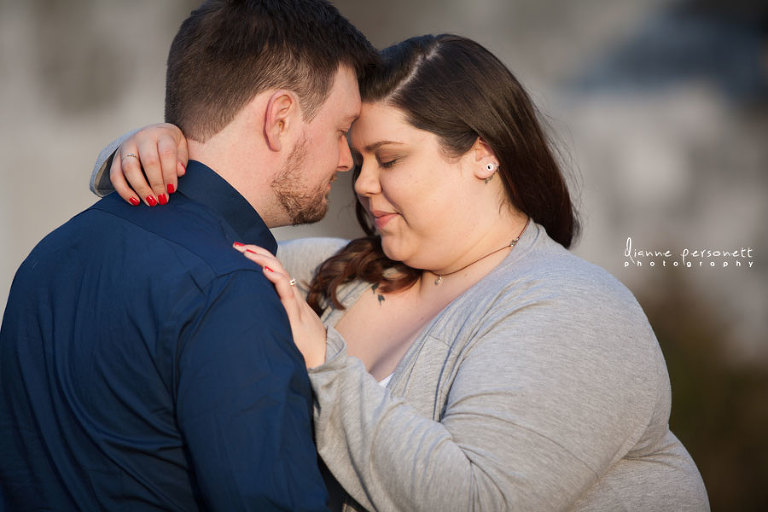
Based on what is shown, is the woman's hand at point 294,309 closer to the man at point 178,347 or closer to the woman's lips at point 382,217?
the man at point 178,347

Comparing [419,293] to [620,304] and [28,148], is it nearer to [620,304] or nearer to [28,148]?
[620,304]

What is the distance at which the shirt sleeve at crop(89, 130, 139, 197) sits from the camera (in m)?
1.80

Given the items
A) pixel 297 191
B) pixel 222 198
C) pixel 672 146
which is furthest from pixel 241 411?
pixel 672 146

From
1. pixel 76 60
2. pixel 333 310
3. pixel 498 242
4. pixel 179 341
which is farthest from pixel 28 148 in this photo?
pixel 179 341

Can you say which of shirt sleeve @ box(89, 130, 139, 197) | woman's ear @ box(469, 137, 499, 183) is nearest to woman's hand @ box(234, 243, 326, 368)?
shirt sleeve @ box(89, 130, 139, 197)

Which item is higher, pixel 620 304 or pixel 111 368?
pixel 620 304

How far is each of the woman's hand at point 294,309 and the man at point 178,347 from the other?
0.06 metres

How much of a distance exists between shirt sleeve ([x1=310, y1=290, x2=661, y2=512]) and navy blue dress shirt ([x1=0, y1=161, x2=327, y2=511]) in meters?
0.19

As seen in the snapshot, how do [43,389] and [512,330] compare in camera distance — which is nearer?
[43,389]

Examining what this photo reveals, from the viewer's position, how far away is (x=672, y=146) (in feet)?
13.0

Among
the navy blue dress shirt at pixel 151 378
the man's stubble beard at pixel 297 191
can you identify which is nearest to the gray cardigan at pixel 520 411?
the navy blue dress shirt at pixel 151 378

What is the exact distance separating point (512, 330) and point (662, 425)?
0.46 meters

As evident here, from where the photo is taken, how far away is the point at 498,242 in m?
2.08

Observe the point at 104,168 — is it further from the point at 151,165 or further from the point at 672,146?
the point at 672,146
